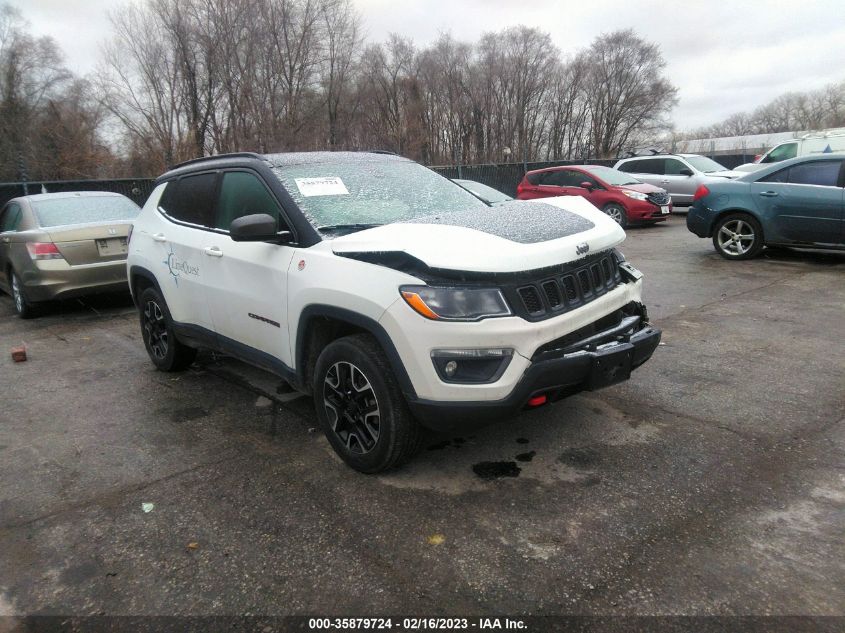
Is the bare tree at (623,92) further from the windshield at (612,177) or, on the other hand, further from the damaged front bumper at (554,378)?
the damaged front bumper at (554,378)

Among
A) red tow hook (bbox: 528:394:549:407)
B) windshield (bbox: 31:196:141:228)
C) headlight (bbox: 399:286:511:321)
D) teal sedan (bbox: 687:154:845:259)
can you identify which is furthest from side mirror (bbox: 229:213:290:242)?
teal sedan (bbox: 687:154:845:259)

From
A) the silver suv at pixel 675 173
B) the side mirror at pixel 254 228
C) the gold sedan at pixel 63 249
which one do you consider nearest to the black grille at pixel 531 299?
the side mirror at pixel 254 228

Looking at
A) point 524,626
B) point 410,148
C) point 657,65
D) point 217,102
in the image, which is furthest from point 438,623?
point 657,65

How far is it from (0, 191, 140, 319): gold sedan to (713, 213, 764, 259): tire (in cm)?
845

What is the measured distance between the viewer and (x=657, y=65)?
50062mm

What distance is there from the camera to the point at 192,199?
4.57 meters

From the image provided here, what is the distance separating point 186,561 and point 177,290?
8.31 feet

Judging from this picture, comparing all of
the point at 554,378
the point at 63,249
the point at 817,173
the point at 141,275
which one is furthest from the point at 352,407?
the point at 817,173

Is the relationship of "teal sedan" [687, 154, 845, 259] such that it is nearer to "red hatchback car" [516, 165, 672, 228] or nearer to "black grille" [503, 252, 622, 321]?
"red hatchback car" [516, 165, 672, 228]

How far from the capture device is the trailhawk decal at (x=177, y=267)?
4389mm

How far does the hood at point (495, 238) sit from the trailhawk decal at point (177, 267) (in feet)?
5.41

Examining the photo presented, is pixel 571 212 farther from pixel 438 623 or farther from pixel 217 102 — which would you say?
pixel 217 102

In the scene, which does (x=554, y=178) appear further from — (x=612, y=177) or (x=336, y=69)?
(x=336, y=69)

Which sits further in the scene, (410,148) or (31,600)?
(410,148)
